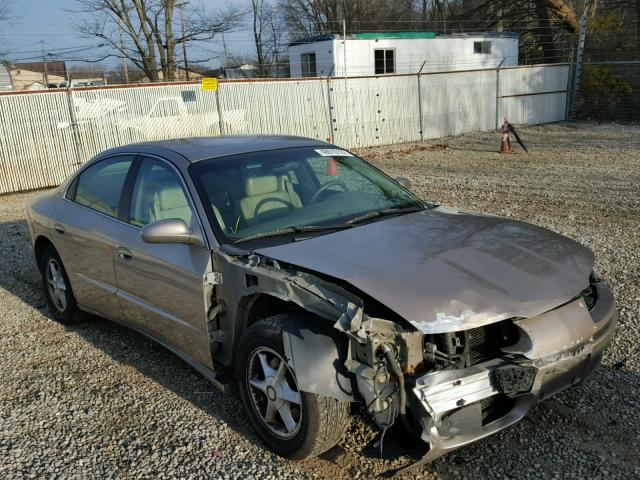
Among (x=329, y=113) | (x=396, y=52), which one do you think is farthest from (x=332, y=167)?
(x=396, y=52)

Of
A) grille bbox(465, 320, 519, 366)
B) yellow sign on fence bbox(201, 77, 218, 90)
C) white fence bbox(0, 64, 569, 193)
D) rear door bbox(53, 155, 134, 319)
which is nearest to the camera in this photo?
grille bbox(465, 320, 519, 366)

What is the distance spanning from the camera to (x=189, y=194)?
12.1ft

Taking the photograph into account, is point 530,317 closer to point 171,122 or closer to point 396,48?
point 171,122

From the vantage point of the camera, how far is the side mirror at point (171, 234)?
11.2 ft

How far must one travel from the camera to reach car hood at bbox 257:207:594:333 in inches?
103

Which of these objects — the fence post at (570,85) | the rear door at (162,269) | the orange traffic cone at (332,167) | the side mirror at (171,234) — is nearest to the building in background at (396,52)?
the fence post at (570,85)

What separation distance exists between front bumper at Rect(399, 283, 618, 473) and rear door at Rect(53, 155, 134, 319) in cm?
268

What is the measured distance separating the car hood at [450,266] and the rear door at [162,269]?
1.87ft

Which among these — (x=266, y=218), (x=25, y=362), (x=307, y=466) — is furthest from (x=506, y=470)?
(x=25, y=362)

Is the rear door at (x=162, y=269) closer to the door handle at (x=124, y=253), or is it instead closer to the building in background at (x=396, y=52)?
the door handle at (x=124, y=253)

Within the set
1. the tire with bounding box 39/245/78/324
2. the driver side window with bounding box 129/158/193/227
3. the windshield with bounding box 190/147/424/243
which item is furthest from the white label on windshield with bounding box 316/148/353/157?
the tire with bounding box 39/245/78/324

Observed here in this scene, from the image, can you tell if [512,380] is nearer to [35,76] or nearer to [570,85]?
[570,85]

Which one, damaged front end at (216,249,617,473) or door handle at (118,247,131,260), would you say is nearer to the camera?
damaged front end at (216,249,617,473)

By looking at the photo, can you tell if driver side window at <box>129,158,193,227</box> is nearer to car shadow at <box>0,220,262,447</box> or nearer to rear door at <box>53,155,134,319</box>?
rear door at <box>53,155,134,319</box>
